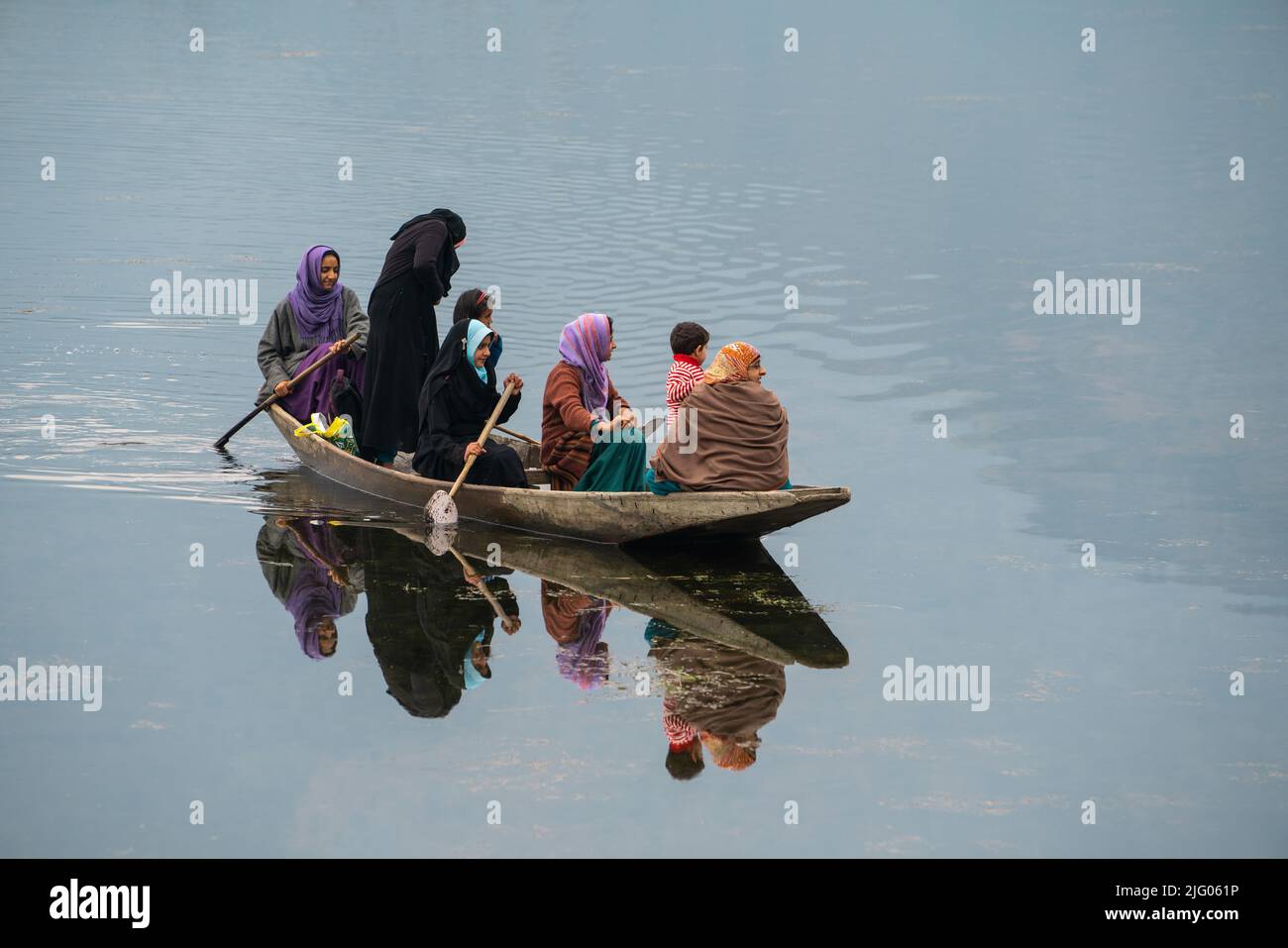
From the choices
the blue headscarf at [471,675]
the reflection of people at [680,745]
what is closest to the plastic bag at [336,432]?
the blue headscarf at [471,675]

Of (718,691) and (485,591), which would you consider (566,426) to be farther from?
(718,691)

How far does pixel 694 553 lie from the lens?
8.84m

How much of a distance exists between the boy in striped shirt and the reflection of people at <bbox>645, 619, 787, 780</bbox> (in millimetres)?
1352

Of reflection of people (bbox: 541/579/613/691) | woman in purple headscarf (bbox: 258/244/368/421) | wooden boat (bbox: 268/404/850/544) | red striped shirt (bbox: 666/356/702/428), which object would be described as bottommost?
reflection of people (bbox: 541/579/613/691)

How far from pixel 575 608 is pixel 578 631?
1.10 feet

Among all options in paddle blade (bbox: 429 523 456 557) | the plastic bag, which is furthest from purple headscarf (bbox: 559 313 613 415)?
the plastic bag

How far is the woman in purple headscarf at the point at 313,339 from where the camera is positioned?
10422 millimetres

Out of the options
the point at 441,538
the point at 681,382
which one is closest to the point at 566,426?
the point at 681,382

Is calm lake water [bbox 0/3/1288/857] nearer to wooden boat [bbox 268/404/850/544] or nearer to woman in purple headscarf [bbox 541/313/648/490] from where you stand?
wooden boat [bbox 268/404/850/544]

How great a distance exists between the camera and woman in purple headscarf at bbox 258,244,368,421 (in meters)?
10.4

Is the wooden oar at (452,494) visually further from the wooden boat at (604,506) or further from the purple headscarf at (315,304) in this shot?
the purple headscarf at (315,304)

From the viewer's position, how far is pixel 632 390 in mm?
12633

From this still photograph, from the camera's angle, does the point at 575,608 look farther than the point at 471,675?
Yes

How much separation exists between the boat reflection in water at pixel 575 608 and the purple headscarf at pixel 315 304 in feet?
4.03
